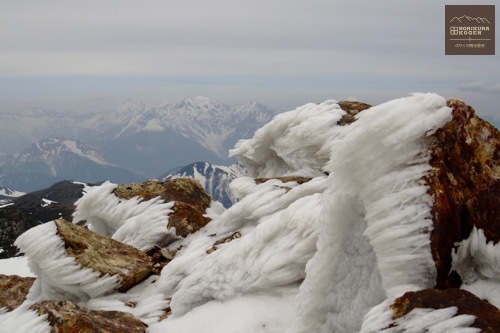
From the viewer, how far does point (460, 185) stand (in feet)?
30.5

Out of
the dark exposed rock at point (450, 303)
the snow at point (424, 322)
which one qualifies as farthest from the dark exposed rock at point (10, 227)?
the dark exposed rock at point (450, 303)

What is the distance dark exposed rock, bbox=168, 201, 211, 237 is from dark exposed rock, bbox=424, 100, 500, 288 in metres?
14.9

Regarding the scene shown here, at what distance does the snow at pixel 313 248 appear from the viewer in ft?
29.4

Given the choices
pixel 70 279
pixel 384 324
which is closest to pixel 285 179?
pixel 70 279

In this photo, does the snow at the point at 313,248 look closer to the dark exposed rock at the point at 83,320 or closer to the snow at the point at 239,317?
the snow at the point at 239,317

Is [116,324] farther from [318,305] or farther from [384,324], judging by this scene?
[384,324]

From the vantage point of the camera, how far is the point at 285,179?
70.5ft

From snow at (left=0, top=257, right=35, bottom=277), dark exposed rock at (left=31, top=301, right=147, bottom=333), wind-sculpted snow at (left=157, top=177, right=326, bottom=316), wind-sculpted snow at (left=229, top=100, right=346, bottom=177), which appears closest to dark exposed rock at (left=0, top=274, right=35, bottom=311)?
snow at (left=0, top=257, right=35, bottom=277)

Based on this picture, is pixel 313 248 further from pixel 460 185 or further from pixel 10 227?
pixel 10 227

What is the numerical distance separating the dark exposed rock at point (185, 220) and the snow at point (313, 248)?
0.47 meters

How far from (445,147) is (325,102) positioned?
1549cm

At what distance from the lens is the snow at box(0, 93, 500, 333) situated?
29.4ft

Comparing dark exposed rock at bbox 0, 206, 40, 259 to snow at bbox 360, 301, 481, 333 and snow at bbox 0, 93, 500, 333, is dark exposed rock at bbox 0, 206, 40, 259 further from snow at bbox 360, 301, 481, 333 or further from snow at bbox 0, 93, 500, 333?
snow at bbox 360, 301, 481, 333

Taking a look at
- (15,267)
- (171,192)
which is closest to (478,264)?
(171,192)
